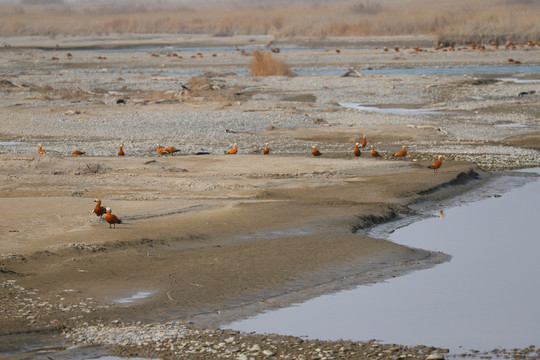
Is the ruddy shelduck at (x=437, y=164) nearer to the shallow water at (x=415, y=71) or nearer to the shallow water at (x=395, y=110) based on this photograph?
the shallow water at (x=395, y=110)

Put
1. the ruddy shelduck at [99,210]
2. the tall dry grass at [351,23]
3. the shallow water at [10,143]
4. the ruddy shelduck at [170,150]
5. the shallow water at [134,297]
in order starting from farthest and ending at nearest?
1. the tall dry grass at [351,23]
2. the shallow water at [10,143]
3. the ruddy shelduck at [170,150]
4. the ruddy shelduck at [99,210]
5. the shallow water at [134,297]

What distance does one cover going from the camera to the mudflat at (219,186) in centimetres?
1091

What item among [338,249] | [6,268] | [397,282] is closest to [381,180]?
[338,249]

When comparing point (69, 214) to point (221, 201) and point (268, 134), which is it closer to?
point (221, 201)

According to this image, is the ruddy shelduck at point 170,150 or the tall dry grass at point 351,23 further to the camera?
the tall dry grass at point 351,23

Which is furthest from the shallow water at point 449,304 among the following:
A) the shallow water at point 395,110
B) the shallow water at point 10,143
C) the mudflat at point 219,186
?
the shallow water at point 395,110

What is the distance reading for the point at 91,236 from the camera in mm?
13031

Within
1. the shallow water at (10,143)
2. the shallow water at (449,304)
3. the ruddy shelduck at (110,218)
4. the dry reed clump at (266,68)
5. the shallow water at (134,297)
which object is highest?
the dry reed clump at (266,68)

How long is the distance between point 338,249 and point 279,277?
1798 millimetres

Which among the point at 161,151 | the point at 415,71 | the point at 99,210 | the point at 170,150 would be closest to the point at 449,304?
the point at 99,210

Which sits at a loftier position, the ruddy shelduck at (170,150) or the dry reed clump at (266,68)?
the dry reed clump at (266,68)

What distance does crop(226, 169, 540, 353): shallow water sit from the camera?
942cm

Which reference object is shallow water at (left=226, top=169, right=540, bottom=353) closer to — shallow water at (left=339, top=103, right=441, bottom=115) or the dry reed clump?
shallow water at (left=339, top=103, right=441, bottom=115)

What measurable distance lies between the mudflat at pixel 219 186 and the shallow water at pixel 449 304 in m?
0.48
